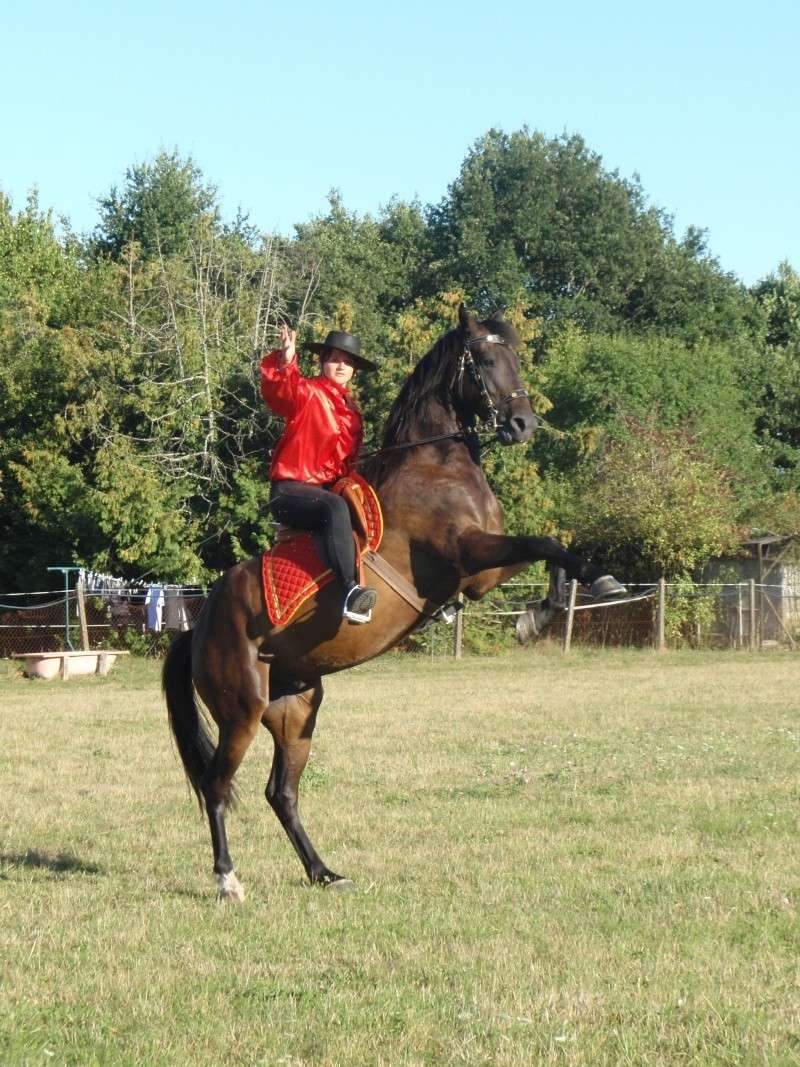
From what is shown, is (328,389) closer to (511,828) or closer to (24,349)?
(511,828)

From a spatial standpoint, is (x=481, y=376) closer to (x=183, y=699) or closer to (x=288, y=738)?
(x=288, y=738)

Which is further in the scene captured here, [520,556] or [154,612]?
[154,612]

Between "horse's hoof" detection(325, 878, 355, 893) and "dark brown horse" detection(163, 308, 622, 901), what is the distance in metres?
0.02

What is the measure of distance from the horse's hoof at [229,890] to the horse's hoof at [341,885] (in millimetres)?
539

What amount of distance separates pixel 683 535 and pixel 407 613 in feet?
100

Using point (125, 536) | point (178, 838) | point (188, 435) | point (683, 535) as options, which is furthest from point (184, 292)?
point (178, 838)

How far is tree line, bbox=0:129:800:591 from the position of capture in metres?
34.8

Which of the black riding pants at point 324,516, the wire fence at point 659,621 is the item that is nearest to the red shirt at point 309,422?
the black riding pants at point 324,516

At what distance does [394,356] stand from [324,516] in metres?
29.1

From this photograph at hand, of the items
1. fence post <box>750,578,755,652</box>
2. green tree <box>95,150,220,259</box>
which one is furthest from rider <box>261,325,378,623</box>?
green tree <box>95,150,220,259</box>

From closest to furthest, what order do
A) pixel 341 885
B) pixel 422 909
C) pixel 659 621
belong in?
pixel 422 909, pixel 341 885, pixel 659 621

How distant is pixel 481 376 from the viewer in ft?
27.6

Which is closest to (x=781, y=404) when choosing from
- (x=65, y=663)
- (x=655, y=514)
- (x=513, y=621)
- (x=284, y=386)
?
(x=655, y=514)

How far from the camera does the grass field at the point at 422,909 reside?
516 centimetres
